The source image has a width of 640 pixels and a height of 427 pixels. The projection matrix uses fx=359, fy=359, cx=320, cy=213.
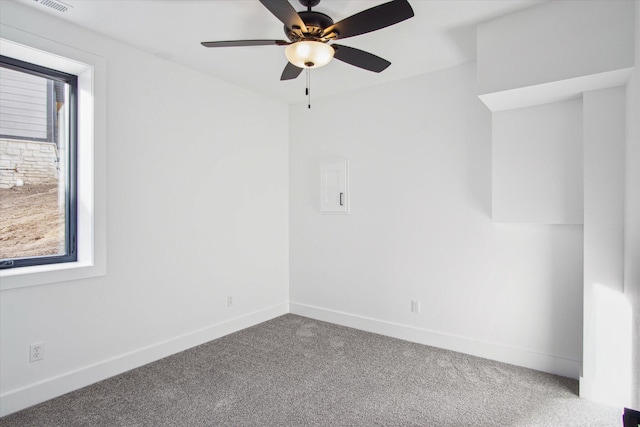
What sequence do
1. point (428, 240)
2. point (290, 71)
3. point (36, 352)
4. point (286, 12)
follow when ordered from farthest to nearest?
point (428, 240)
point (290, 71)
point (36, 352)
point (286, 12)

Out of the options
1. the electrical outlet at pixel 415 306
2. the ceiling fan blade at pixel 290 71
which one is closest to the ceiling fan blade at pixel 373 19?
the ceiling fan blade at pixel 290 71

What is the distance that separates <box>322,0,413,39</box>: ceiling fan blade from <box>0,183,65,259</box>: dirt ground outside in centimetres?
234

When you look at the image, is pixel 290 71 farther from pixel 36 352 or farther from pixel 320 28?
pixel 36 352

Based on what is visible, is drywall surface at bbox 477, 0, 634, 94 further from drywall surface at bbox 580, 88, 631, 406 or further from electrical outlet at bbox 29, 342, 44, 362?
electrical outlet at bbox 29, 342, 44, 362

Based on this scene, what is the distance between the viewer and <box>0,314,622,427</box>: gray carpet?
2.22 meters

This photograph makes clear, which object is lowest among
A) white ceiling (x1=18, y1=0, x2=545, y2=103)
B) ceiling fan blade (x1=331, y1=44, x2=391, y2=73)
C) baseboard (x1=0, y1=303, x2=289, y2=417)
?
baseboard (x1=0, y1=303, x2=289, y2=417)

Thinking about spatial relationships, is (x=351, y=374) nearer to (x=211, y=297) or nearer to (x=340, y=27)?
(x=211, y=297)

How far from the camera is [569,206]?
2.68 metres

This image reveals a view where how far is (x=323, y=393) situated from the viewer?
2.53m

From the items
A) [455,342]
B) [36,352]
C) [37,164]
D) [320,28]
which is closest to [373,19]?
[320,28]

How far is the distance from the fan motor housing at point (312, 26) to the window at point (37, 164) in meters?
1.85

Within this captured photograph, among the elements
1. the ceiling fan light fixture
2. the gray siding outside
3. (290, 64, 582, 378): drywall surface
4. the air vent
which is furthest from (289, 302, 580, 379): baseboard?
the air vent

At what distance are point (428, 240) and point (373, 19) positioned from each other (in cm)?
214

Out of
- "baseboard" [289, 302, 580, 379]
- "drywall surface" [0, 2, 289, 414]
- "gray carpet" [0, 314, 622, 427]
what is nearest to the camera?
"gray carpet" [0, 314, 622, 427]
